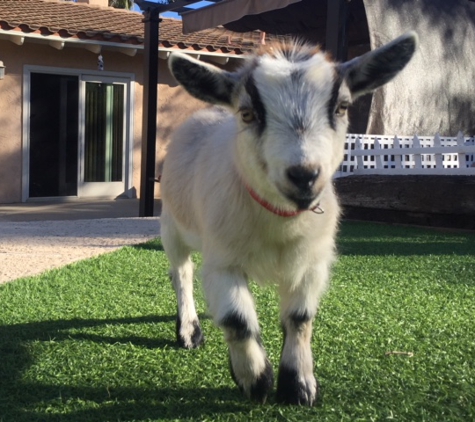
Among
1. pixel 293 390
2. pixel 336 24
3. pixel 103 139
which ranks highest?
pixel 336 24

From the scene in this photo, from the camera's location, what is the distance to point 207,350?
4.02m

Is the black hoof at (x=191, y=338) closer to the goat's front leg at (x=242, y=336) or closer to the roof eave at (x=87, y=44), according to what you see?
the goat's front leg at (x=242, y=336)

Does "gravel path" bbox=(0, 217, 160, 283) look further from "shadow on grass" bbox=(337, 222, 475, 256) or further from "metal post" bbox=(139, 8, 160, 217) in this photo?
"shadow on grass" bbox=(337, 222, 475, 256)

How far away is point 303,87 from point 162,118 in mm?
12292

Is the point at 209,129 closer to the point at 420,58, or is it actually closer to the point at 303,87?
the point at 303,87

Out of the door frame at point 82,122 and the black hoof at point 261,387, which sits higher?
the door frame at point 82,122

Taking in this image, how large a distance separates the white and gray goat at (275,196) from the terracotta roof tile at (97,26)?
8.56 m

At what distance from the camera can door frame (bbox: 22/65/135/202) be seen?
517 inches

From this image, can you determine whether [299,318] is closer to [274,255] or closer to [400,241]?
[274,255]

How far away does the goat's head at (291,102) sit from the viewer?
2.73m

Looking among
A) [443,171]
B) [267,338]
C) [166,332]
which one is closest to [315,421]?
[267,338]

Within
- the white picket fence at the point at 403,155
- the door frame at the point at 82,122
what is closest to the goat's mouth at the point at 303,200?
the white picket fence at the point at 403,155

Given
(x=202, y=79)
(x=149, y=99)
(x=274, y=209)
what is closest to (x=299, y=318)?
(x=274, y=209)

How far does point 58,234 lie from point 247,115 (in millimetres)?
6272
